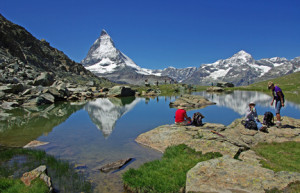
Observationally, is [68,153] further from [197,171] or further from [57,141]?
[197,171]

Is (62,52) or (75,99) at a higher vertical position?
(62,52)

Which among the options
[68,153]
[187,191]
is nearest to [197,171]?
[187,191]

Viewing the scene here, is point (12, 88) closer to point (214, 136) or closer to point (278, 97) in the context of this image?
point (214, 136)

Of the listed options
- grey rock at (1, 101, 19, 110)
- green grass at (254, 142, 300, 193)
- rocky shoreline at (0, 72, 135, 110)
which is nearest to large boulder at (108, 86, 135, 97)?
rocky shoreline at (0, 72, 135, 110)

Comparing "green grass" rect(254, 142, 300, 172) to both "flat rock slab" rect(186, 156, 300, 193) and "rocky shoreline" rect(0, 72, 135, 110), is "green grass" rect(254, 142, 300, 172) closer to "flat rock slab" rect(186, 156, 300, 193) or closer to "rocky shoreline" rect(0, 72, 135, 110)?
"flat rock slab" rect(186, 156, 300, 193)

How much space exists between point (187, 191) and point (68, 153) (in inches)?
397

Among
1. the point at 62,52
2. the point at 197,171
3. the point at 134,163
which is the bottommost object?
the point at 134,163

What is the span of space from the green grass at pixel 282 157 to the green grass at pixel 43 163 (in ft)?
28.4

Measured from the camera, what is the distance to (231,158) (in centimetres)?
1089

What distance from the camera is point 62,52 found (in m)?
181

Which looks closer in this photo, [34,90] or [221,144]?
[221,144]

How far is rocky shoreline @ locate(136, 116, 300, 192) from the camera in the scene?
346 inches

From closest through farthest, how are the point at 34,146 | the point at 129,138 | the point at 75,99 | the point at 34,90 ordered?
the point at 34,146 < the point at 129,138 < the point at 34,90 < the point at 75,99

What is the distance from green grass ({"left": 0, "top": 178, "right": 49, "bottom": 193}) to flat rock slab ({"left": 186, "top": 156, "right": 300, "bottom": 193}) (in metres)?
6.31
